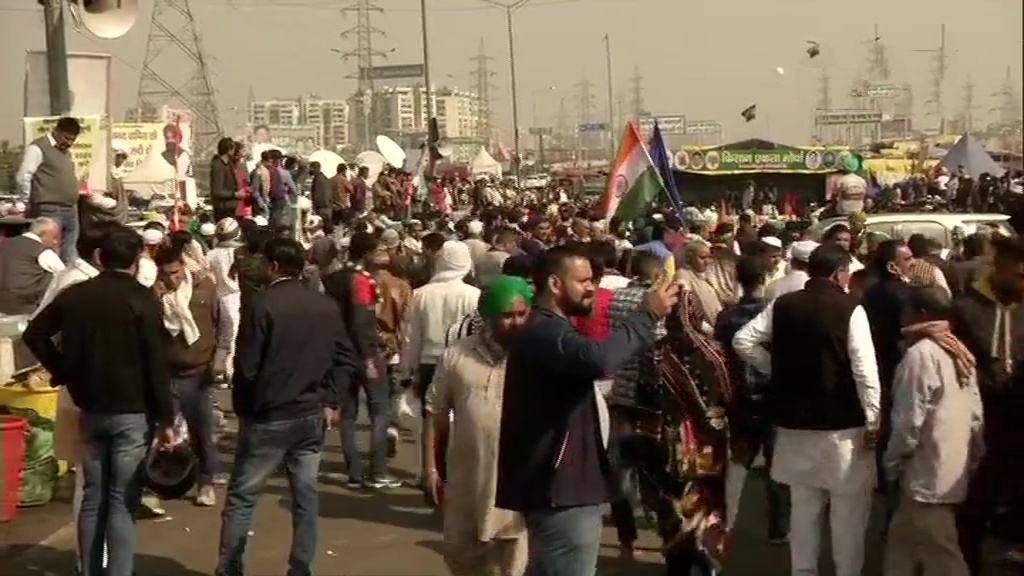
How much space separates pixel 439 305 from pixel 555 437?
152 inches

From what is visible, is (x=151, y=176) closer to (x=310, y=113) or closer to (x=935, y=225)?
(x=935, y=225)

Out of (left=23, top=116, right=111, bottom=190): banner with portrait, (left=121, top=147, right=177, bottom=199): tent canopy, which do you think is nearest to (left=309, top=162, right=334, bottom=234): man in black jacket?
(left=121, top=147, right=177, bottom=199): tent canopy

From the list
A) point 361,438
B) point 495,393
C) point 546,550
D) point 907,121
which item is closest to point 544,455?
point 546,550

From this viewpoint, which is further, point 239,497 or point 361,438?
point 361,438

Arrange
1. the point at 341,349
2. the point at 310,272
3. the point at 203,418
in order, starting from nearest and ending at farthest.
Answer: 1. the point at 341,349
2. the point at 203,418
3. the point at 310,272


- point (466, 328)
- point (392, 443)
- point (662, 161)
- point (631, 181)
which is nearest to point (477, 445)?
point (466, 328)

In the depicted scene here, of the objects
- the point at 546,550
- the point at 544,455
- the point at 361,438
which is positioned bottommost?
the point at 361,438

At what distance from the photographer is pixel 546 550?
479 cm

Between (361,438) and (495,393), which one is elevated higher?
(495,393)

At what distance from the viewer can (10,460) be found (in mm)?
8008

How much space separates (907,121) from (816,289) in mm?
97394

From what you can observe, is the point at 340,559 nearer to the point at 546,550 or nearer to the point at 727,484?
the point at 727,484

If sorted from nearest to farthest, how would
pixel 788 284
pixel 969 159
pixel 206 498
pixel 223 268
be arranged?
pixel 788 284 < pixel 206 498 < pixel 223 268 < pixel 969 159

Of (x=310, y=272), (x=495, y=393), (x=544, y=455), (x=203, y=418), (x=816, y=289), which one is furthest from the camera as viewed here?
(x=310, y=272)
